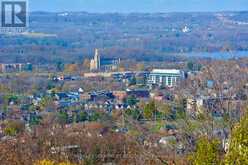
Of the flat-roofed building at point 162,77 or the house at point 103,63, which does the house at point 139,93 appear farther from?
the house at point 103,63

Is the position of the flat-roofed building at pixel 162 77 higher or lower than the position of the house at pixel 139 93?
higher

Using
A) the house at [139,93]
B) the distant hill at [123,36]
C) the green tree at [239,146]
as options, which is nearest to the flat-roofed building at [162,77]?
the house at [139,93]

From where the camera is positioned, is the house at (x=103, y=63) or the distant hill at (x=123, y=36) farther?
the distant hill at (x=123, y=36)

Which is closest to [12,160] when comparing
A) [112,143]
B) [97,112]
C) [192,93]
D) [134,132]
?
[112,143]

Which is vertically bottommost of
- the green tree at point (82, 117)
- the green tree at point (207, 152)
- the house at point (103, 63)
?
the house at point (103, 63)

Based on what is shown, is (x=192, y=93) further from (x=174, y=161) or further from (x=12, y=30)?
(x=12, y=30)

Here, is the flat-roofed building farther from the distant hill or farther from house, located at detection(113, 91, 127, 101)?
the distant hill

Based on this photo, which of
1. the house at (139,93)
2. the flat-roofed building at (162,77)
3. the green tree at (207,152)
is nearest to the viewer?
the green tree at (207,152)
